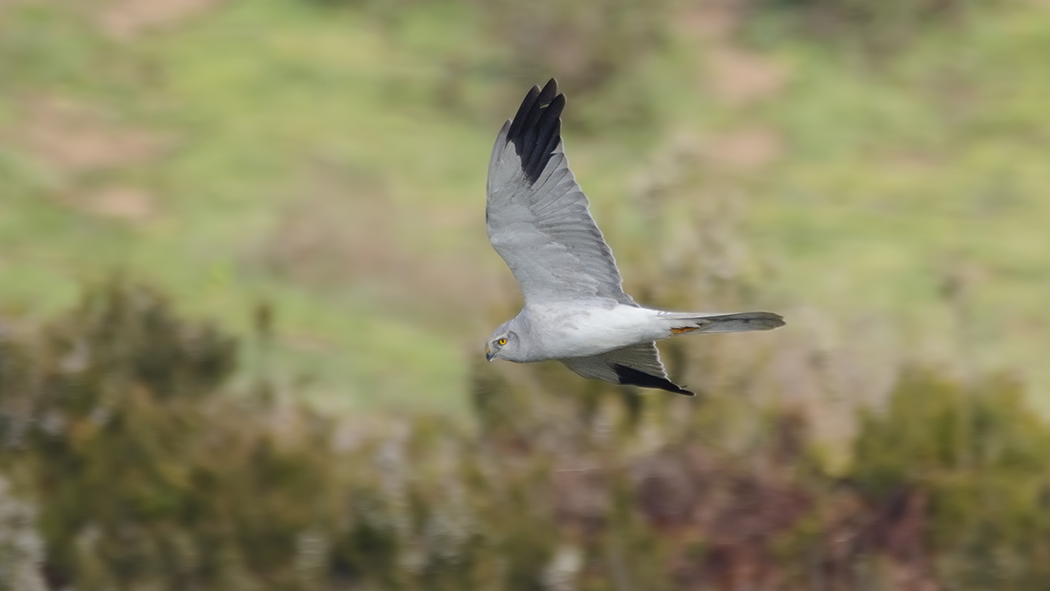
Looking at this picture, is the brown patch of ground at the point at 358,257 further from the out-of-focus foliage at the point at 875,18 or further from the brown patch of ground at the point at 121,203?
the out-of-focus foliage at the point at 875,18

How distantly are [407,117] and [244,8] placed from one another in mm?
3579

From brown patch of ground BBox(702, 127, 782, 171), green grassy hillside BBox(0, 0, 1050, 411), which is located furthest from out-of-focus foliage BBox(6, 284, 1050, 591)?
brown patch of ground BBox(702, 127, 782, 171)

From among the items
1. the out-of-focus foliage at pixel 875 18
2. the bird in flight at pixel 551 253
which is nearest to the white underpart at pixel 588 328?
the bird in flight at pixel 551 253

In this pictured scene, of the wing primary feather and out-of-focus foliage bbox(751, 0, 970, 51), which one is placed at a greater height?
out-of-focus foliage bbox(751, 0, 970, 51)

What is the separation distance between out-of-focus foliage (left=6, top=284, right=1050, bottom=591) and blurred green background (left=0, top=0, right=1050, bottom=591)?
0.10 feet

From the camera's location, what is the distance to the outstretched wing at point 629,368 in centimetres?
844

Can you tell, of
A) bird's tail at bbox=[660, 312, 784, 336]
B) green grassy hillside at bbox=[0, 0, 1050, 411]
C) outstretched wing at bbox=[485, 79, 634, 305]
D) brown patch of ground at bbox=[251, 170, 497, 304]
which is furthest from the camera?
brown patch of ground at bbox=[251, 170, 497, 304]

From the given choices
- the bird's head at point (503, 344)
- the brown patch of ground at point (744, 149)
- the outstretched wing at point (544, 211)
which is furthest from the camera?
the brown patch of ground at point (744, 149)

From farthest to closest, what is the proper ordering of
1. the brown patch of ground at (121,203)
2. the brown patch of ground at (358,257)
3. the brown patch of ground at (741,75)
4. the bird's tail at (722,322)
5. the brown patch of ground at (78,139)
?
1. the brown patch of ground at (741,75)
2. the brown patch of ground at (78,139)
3. the brown patch of ground at (121,203)
4. the brown patch of ground at (358,257)
5. the bird's tail at (722,322)

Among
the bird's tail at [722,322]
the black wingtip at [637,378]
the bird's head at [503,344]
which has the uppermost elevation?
the bird's tail at [722,322]

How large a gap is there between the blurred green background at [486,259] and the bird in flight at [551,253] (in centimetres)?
340

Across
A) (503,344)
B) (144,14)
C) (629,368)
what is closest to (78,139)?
(144,14)

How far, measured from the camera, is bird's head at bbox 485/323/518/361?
7.77m

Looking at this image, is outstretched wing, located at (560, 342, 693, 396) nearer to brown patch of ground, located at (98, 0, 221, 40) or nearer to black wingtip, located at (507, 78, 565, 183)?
black wingtip, located at (507, 78, 565, 183)
